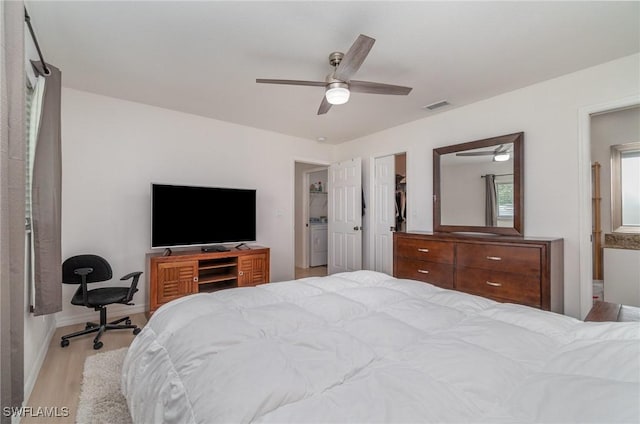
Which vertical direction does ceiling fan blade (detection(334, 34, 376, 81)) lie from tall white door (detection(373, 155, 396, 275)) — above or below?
above

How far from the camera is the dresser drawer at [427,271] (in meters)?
3.23

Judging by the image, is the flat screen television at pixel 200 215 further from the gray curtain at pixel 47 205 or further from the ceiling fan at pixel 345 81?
the ceiling fan at pixel 345 81

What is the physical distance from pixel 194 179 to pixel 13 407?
3.04 metres

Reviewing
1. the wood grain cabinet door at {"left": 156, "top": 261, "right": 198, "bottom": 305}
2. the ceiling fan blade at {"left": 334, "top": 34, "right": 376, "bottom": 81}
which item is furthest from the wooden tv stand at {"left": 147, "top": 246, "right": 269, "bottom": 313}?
the ceiling fan blade at {"left": 334, "top": 34, "right": 376, "bottom": 81}

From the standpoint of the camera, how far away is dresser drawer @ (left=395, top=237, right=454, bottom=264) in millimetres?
3242

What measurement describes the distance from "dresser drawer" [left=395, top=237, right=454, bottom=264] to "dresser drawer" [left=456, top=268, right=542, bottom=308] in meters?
0.21

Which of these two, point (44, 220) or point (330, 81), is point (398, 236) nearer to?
point (330, 81)

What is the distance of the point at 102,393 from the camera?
1.90 metres

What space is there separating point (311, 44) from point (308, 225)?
4.38 m

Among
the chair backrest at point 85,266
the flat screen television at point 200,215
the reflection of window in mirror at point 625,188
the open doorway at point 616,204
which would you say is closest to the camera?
the chair backrest at point 85,266

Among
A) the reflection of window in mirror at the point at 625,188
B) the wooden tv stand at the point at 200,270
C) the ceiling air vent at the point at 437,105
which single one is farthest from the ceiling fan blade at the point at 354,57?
the reflection of window in mirror at the point at 625,188

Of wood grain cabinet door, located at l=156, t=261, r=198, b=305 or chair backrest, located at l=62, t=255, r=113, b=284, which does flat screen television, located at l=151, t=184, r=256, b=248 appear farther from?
chair backrest, located at l=62, t=255, r=113, b=284

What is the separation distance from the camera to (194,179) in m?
3.91

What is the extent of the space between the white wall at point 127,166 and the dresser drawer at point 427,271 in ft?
7.01
